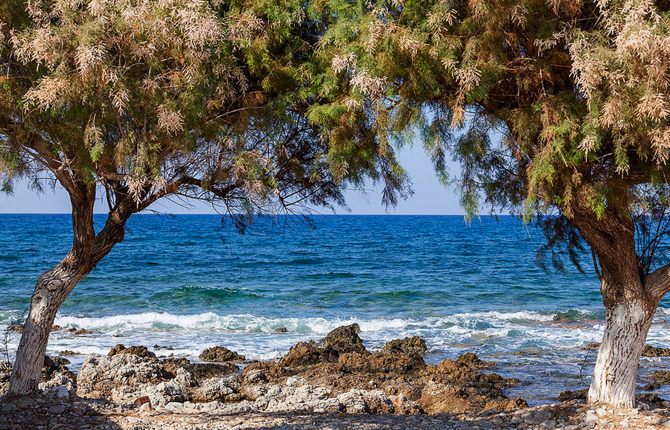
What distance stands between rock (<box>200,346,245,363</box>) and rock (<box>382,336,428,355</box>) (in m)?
3.37

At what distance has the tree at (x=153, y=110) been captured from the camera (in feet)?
20.3

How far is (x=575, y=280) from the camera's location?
32906mm

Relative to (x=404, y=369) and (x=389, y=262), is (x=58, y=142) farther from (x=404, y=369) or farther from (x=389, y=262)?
(x=389, y=262)

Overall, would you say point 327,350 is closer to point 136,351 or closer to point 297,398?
point 136,351

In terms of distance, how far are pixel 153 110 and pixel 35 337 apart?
11.3 feet

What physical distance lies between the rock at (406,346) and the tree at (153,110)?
717 cm

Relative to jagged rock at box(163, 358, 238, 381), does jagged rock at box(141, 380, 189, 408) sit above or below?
above

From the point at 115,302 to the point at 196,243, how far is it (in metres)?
31.7

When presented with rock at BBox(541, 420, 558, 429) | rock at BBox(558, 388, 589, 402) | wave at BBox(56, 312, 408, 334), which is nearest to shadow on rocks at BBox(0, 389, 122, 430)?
rock at BBox(541, 420, 558, 429)

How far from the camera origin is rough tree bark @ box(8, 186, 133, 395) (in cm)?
795

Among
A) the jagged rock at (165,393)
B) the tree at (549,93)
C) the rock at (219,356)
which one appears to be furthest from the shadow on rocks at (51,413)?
the rock at (219,356)

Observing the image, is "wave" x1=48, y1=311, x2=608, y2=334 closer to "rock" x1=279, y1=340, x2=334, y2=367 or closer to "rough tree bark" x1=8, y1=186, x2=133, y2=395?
"rock" x1=279, y1=340, x2=334, y2=367

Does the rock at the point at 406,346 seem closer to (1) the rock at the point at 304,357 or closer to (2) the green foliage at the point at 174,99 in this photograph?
(1) the rock at the point at 304,357

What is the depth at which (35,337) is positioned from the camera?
26.1ft
